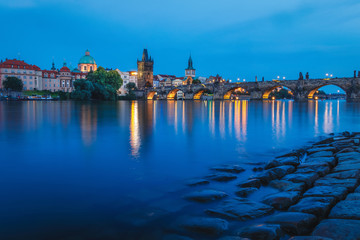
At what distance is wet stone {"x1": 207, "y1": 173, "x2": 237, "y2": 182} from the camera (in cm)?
645

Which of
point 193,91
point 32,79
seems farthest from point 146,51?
point 32,79

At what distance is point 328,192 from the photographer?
16.1 feet

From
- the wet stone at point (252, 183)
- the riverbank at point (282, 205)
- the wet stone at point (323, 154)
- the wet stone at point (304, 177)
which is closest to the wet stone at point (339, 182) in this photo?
the riverbank at point (282, 205)

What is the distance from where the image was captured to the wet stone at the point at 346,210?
3953 millimetres

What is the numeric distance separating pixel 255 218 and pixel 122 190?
2.54 m

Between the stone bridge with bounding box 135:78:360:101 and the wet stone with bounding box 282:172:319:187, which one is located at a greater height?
the stone bridge with bounding box 135:78:360:101

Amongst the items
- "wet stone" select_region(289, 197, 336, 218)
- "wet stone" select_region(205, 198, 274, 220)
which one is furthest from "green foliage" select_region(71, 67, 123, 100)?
"wet stone" select_region(289, 197, 336, 218)

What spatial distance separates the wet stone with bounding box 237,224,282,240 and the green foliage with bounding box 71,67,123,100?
64.2 metres

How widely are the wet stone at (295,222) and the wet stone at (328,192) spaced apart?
908 mm

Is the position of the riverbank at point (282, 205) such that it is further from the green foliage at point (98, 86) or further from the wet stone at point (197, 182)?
the green foliage at point (98, 86)

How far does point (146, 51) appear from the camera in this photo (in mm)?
139000

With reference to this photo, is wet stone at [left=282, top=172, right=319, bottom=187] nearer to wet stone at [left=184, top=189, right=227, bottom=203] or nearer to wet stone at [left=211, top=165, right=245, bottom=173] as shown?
wet stone at [left=211, top=165, right=245, bottom=173]

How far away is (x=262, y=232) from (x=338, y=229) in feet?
2.87

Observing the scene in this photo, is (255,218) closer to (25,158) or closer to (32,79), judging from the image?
(25,158)
